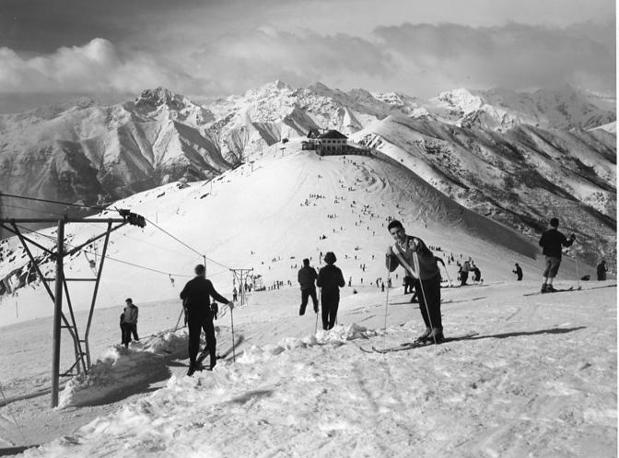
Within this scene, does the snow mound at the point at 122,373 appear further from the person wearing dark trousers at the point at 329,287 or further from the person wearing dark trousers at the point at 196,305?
the person wearing dark trousers at the point at 329,287

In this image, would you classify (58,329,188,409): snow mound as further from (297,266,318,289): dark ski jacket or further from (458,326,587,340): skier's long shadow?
(458,326,587,340): skier's long shadow

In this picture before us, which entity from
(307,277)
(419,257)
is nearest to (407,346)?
(419,257)

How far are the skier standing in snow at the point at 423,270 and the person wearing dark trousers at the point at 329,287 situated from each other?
3.46 meters

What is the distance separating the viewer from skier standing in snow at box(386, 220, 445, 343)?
919 centimetres

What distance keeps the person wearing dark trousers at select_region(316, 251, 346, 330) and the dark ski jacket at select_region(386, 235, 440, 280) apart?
3453 mm

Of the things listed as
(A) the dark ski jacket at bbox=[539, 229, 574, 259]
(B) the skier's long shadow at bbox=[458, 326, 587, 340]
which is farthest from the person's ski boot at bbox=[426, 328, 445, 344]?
(A) the dark ski jacket at bbox=[539, 229, 574, 259]

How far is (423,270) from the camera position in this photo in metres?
9.24

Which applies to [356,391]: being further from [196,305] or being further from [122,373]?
[122,373]

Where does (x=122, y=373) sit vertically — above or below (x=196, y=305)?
below

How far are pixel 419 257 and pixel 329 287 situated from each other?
3.98 meters

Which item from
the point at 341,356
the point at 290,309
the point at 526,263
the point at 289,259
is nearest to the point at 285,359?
the point at 341,356

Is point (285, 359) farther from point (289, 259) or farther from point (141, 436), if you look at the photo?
point (289, 259)

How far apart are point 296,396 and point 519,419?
2394mm

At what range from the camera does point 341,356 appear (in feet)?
28.0
